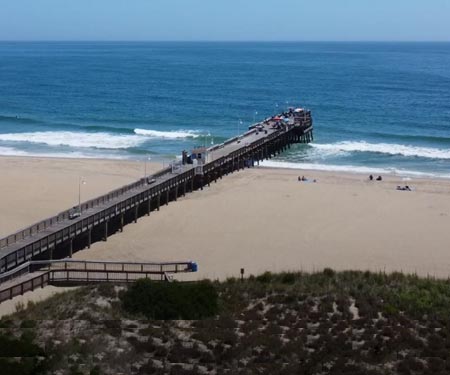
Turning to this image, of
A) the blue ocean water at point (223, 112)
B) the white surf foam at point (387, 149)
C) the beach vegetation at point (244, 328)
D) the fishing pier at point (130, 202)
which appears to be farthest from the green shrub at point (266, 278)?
the white surf foam at point (387, 149)

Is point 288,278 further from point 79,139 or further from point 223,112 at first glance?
point 223,112

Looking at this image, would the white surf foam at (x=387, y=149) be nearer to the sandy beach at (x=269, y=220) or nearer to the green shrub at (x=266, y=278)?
the sandy beach at (x=269, y=220)

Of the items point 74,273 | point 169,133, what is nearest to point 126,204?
point 74,273

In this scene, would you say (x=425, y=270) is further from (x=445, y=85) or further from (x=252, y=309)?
(x=445, y=85)

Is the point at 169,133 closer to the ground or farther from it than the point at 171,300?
farther from it

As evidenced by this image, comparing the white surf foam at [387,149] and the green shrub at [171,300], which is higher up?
the white surf foam at [387,149]

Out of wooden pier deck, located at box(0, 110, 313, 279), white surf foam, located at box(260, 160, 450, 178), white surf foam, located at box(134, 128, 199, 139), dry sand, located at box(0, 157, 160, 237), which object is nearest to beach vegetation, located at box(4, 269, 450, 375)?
wooden pier deck, located at box(0, 110, 313, 279)
